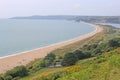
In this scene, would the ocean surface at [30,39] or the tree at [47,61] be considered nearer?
the tree at [47,61]

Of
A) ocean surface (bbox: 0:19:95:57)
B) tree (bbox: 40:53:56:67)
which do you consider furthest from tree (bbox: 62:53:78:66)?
ocean surface (bbox: 0:19:95:57)

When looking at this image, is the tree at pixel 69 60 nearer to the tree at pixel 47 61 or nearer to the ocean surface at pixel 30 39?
the tree at pixel 47 61

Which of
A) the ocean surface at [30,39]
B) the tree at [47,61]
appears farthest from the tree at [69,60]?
the ocean surface at [30,39]

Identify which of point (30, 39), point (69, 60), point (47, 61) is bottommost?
point (30, 39)

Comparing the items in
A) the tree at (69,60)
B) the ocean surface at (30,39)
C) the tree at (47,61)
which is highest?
the tree at (69,60)

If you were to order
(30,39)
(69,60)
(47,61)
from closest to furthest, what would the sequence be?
(69,60) → (47,61) → (30,39)

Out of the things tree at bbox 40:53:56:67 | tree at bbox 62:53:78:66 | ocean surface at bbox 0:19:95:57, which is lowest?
ocean surface at bbox 0:19:95:57

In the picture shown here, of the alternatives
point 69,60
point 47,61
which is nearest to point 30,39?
point 47,61

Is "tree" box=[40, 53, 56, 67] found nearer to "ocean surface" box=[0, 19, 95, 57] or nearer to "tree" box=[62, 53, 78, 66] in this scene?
"tree" box=[62, 53, 78, 66]

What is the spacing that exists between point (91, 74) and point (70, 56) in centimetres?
1803

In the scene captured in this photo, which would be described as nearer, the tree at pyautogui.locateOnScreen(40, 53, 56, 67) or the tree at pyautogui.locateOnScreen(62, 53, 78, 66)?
the tree at pyautogui.locateOnScreen(62, 53, 78, 66)

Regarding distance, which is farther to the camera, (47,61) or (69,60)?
(47,61)

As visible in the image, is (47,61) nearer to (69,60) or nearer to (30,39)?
(69,60)

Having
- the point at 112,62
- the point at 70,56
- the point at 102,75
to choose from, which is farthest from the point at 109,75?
the point at 70,56
